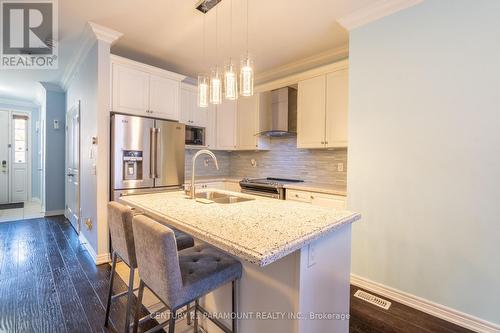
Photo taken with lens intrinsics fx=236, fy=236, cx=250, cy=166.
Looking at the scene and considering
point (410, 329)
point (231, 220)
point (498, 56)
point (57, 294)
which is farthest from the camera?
point (57, 294)

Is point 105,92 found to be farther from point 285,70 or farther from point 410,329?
point 410,329

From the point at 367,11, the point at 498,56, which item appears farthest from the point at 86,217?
the point at 498,56

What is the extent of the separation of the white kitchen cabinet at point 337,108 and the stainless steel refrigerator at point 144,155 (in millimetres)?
1956

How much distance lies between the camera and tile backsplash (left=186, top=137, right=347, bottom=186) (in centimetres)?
324

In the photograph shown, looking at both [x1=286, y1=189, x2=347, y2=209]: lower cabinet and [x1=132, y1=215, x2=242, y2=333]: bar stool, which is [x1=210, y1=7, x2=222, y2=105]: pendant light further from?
[x1=286, y1=189, x2=347, y2=209]: lower cabinet

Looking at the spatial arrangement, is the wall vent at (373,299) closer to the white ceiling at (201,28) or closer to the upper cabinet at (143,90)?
the white ceiling at (201,28)

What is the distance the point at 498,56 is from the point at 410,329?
2000mm

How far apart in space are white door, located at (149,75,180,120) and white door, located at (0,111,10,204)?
5.34 metres

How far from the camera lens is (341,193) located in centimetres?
257

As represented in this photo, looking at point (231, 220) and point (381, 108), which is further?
point (381, 108)

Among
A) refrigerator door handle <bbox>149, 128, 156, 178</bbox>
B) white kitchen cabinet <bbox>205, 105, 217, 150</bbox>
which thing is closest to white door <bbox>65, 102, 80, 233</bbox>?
refrigerator door handle <bbox>149, 128, 156, 178</bbox>

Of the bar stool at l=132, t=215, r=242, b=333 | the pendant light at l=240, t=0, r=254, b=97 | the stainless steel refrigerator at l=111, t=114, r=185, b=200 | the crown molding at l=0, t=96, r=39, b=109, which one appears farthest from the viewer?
the crown molding at l=0, t=96, r=39, b=109

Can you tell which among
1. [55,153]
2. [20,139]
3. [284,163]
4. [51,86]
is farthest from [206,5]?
[20,139]

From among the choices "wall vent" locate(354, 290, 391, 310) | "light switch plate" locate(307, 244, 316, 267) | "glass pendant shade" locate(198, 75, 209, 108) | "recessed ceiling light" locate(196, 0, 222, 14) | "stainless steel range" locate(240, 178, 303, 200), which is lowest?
"wall vent" locate(354, 290, 391, 310)
